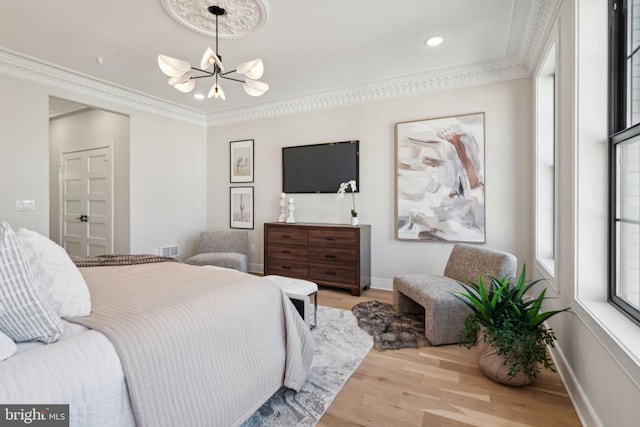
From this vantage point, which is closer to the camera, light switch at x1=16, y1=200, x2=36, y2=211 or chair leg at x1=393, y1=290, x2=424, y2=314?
chair leg at x1=393, y1=290, x2=424, y2=314

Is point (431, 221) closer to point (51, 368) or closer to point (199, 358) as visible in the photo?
point (199, 358)

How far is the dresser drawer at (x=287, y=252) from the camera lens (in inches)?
160

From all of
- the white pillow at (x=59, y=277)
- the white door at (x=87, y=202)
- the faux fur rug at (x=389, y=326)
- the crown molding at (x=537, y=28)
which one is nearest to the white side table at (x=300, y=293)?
the faux fur rug at (x=389, y=326)

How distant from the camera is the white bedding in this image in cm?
89

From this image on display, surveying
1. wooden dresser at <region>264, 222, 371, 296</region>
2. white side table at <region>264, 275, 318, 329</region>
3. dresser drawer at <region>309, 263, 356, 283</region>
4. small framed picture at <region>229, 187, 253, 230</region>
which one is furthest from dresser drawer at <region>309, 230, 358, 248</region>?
small framed picture at <region>229, 187, 253, 230</region>

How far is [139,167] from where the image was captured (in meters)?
4.39

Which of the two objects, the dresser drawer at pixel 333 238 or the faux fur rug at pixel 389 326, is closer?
the faux fur rug at pixel 389 326

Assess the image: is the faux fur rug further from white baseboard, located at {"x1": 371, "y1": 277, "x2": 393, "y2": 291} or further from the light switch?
the light switch

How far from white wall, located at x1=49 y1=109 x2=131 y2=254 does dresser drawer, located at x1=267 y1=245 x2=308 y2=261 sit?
6.62ft

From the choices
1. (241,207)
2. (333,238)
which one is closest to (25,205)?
(241,207)

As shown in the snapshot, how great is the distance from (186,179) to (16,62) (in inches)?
91.7

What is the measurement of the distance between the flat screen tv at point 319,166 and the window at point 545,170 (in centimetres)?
197

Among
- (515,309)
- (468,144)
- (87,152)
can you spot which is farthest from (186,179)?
(515,309)

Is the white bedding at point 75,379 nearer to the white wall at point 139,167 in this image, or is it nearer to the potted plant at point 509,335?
the potted plant at point 509,335
